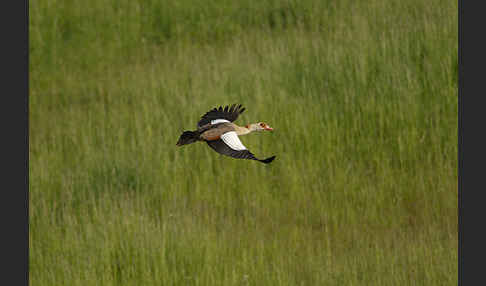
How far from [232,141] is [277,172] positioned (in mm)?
2253

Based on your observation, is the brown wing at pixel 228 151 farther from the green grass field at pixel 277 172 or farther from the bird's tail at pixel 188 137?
the green grass field at pixel 277 172

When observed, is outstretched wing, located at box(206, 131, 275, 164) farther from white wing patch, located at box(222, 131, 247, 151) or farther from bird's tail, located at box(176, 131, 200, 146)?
bird's tail, located at box(176, 131, 200, 146)

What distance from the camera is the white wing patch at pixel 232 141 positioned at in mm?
3190

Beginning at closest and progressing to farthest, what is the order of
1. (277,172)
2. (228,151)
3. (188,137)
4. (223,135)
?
(228,151), (223,135), (188,137), (277,172)

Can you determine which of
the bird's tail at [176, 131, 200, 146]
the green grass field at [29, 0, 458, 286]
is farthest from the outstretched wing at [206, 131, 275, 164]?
the green grass field at [29, 0, 458, 286]

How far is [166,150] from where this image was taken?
5578mm

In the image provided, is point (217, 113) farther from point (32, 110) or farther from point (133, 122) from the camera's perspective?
point (32, 110)

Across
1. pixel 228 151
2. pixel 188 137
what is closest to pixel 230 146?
pixel 228 151

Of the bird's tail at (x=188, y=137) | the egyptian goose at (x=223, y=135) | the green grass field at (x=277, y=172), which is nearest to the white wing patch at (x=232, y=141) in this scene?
the egyptian goose at (x=223, y=135)

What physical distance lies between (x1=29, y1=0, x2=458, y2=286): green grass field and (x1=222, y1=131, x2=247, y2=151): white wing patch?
1263 millimetres

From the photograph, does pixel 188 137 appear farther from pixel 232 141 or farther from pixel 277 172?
pixel 277 172

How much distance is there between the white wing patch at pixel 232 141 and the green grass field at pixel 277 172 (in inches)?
49.7

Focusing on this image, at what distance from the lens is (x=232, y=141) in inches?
128

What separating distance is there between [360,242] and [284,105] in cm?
145
